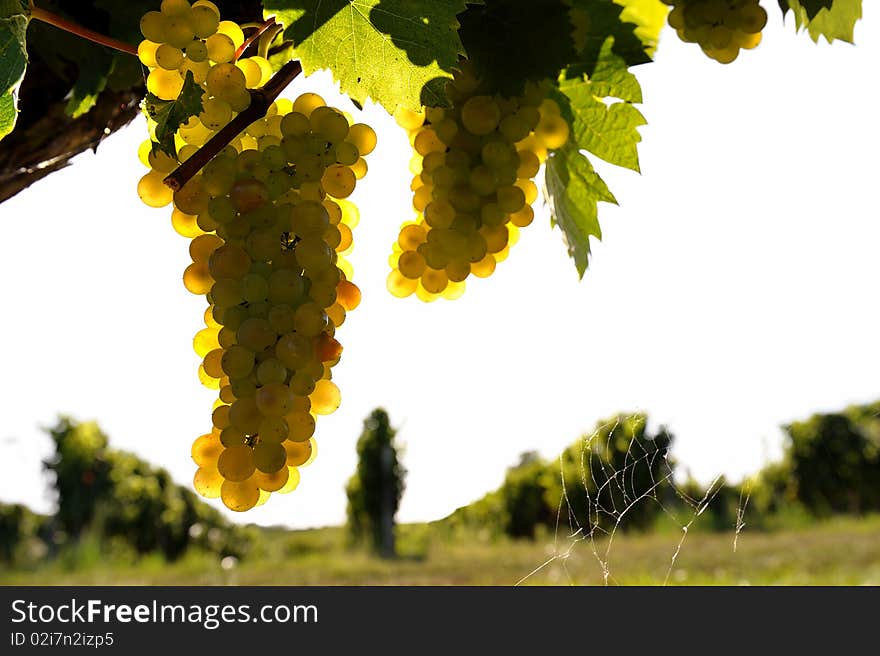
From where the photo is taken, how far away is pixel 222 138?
0.30 meters

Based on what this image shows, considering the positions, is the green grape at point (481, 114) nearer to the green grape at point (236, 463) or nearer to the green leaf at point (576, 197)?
the green leaf at point (576, 197)

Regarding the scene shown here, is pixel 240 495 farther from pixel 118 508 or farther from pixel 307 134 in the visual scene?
pixel 118 508

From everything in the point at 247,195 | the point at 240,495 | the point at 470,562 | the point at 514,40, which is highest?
the point at 470,562

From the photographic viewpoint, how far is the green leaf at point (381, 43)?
32cm

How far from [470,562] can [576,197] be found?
179 inches

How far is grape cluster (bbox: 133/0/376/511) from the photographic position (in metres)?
0.29

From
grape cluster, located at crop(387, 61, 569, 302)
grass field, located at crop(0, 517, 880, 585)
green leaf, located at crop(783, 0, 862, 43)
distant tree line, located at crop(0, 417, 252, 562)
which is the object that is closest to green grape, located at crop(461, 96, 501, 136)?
grape cluster, located at crop(387, 61, 569, 302)

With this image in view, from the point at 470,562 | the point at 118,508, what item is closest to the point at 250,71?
the point at 470,562

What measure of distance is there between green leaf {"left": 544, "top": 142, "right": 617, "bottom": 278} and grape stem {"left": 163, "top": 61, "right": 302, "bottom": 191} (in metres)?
0.19

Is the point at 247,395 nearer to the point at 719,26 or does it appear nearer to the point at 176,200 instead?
the point at 176,200

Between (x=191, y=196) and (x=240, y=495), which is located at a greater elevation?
(x=191, y=196)

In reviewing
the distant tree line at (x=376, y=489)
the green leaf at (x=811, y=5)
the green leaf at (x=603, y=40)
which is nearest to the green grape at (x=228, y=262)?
the green leaf at (x=603, y=40)
